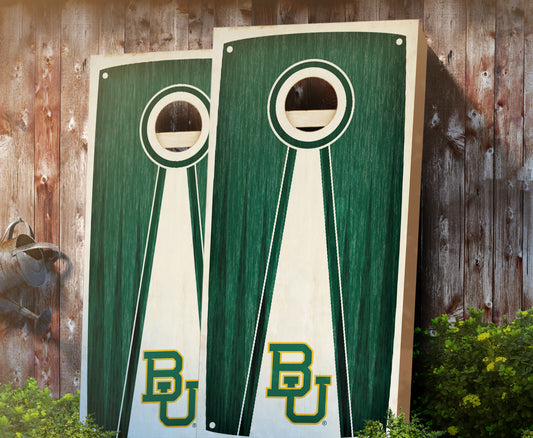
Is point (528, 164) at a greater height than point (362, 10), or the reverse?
point (362, 10)

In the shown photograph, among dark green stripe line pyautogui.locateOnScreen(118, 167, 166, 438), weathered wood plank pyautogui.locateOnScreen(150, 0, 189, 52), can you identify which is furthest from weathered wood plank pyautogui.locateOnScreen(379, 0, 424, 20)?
dark green stripe line pyautogui.locateOnScreen(118, 167, 166, 438)

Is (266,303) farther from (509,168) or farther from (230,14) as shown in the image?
(230,14)

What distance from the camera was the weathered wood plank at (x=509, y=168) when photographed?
96.8 inches

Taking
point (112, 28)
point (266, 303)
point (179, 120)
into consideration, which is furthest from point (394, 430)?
point (112, 28)

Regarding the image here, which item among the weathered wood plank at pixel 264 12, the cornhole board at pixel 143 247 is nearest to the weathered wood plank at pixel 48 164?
the cornhole board at pixel 143 247

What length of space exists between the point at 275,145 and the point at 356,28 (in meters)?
0.52

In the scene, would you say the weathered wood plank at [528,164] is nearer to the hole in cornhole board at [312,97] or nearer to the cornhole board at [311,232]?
the cornhole board at [311,232]

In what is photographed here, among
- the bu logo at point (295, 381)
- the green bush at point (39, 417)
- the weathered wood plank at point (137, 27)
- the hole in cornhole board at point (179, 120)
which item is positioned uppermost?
the weathered wood plank at point (137, 27)

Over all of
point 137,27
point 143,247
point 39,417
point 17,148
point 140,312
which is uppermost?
point 137,27

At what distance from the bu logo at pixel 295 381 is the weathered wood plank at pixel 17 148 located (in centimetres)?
138

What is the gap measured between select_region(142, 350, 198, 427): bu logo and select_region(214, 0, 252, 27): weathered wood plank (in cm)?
148

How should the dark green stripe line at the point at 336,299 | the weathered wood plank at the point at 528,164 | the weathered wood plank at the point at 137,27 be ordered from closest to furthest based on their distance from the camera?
the dark green stripe line at the point at 336,299 → the weathered wood plank at the point at 528,164 → the weathered wood plank at the point at 137,27

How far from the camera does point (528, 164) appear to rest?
8.04 ft

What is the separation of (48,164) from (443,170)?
72.8 inches
